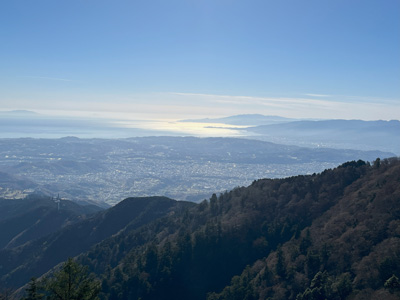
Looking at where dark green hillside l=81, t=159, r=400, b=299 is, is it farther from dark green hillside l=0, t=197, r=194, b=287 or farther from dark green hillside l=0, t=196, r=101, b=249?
dark green hillside l=0, t=196, r=101, b=249

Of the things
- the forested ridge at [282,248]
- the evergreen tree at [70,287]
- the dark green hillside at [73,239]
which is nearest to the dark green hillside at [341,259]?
the forested ridge at [282,248]

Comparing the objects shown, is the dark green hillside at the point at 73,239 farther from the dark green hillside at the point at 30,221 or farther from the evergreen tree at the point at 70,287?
the evergreen tree at the point at 70,287

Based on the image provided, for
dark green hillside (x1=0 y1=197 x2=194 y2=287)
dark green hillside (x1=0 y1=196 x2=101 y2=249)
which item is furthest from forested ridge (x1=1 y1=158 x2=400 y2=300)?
dark green hillside (x1=0 y1=196 x2=101 y2=249)

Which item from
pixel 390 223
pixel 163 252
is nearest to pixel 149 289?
pixel 163 252

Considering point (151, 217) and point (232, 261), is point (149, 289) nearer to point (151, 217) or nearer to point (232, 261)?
point (232, 261)

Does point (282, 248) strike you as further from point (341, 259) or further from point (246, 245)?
point (341, 259)

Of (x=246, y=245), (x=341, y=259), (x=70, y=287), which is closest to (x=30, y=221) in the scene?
(x=246, y=245)
